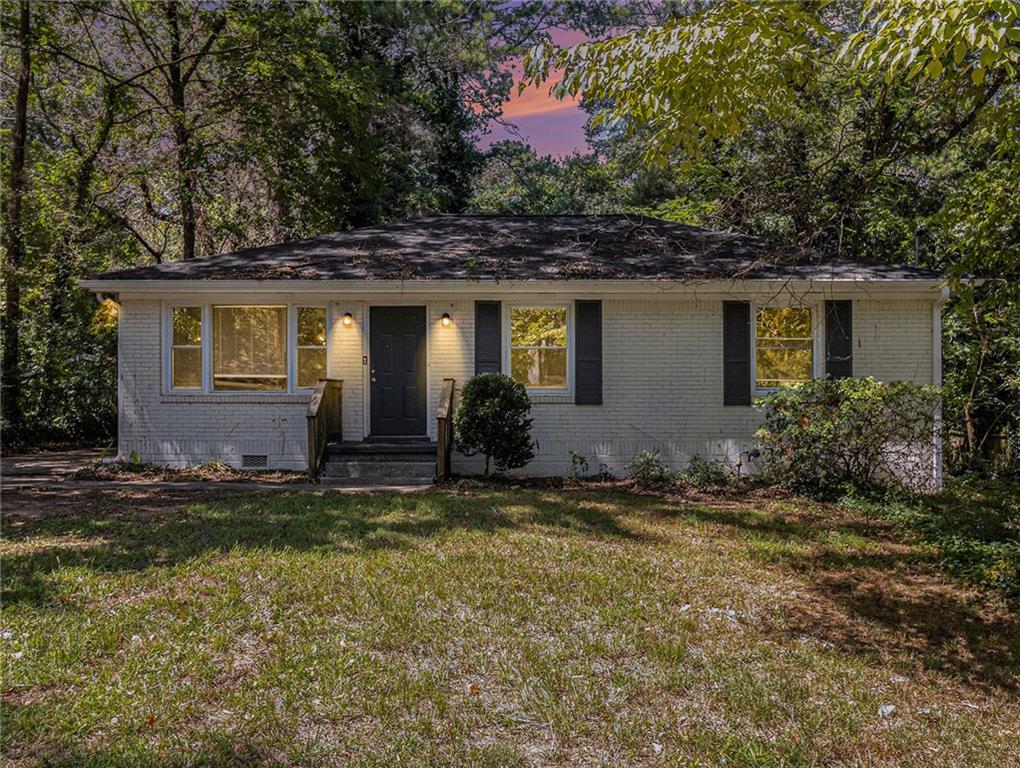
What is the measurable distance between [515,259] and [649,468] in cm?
409

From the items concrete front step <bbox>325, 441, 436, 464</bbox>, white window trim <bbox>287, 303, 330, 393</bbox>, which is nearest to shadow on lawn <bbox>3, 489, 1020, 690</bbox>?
concrete front step <bbox>325, 441, 436, 464</bbox>

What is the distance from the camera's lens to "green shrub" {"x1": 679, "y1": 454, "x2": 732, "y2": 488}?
397 inches

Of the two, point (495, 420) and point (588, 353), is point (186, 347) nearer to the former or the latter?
point (495, 420)

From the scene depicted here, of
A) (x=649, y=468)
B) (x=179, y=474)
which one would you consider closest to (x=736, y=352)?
(x=649, y=468)

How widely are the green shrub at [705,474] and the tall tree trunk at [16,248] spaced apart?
44.2ft

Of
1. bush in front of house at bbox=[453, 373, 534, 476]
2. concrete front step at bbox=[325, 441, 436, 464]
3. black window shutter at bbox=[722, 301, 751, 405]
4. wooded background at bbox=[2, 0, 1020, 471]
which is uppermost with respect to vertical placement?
wooded background at bbox=[2, 0, 1020, 471]

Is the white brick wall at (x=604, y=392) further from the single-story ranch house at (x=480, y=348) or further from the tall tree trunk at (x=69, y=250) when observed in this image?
the tall tree trunk at (x=69, y=250)

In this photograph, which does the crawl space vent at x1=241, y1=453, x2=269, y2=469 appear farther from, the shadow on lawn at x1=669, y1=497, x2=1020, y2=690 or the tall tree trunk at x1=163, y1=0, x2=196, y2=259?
the tall tree trunk at x1=163, y1=0, x2=196, y2=259

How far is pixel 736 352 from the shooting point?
10891mm

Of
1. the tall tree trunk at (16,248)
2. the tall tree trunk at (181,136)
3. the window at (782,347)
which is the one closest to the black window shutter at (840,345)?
the window at (782,347)

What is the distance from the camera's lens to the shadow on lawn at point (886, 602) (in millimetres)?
4219

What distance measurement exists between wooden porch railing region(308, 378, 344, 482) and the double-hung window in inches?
22.8

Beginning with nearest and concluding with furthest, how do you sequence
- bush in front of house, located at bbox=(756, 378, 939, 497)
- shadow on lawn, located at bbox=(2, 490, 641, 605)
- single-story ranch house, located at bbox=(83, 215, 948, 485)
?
shadow on lawn, located at bbox=(2, 490, 641, 605)
bush in front of house, located at bbox=(756, 378, 939, 497)
single-story ranch house, located at bbox=(83, 215, 948, 485)

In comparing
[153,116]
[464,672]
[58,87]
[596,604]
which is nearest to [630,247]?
[596,604]
